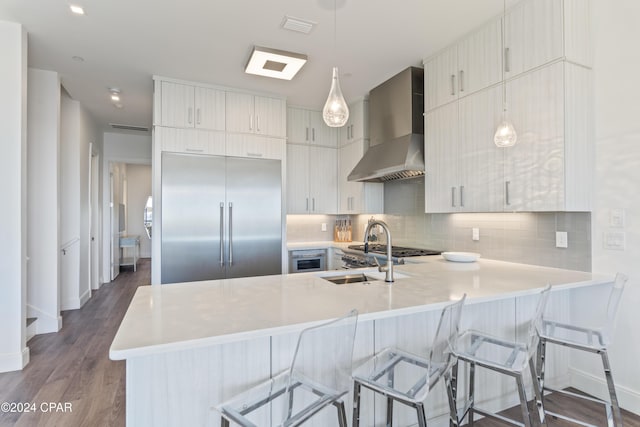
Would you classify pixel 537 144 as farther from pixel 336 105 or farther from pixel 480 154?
pixel 336 105

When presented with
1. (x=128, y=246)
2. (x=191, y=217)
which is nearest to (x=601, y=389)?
(x=191, y=217)

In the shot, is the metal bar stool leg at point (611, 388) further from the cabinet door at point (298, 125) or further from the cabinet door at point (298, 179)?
the cabinet door at point (298, 125)

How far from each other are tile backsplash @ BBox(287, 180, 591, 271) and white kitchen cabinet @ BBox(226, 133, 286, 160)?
1118 millimetres

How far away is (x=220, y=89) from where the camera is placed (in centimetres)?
379

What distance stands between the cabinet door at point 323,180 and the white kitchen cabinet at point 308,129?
12 cm

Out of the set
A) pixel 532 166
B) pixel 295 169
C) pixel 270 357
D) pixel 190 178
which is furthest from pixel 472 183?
pixel 190 178

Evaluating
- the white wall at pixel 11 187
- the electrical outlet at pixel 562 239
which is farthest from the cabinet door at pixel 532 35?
the white wall at pixel 11 187

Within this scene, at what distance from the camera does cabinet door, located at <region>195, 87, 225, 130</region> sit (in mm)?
3682

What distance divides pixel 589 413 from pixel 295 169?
365cm

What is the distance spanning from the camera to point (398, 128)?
3598 millimetres

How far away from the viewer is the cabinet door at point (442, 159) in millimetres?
2939

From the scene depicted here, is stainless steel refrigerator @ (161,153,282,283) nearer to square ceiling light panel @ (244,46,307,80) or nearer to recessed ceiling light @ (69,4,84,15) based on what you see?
square ceiling light panel @ (244,46,307,80)

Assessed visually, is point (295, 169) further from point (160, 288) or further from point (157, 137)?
point (160, 288)

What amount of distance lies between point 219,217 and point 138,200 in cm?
728
